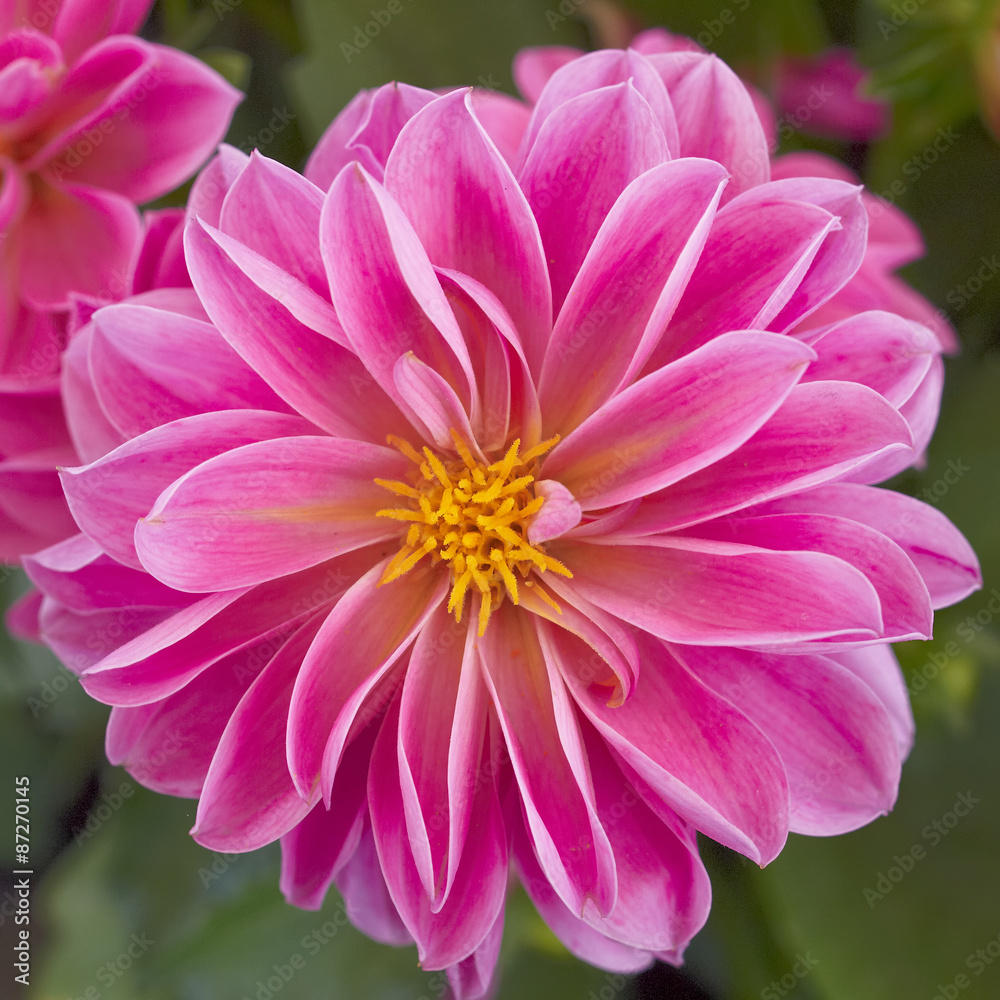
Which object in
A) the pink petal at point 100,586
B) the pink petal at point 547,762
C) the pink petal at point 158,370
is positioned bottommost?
the pink petal at point 547,762

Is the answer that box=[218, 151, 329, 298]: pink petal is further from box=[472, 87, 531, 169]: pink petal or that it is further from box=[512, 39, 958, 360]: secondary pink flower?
box=[472, 87, 531, 169]: pink petal

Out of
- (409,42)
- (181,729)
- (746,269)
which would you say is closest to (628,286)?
(746,269)

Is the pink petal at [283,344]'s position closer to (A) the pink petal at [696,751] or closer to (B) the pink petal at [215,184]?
(B) the pink petal at [215,184]

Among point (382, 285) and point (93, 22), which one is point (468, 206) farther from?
point (93, 22)

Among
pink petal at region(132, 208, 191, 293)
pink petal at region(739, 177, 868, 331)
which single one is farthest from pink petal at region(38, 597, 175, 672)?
pink petal at region(739, 177, 868, 331)

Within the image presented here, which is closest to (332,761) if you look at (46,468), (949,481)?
(46,468)

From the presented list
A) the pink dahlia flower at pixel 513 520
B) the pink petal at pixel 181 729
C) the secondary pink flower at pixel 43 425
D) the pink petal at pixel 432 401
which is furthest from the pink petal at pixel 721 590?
Answer: the secondary pink flower at pixel 43 425
